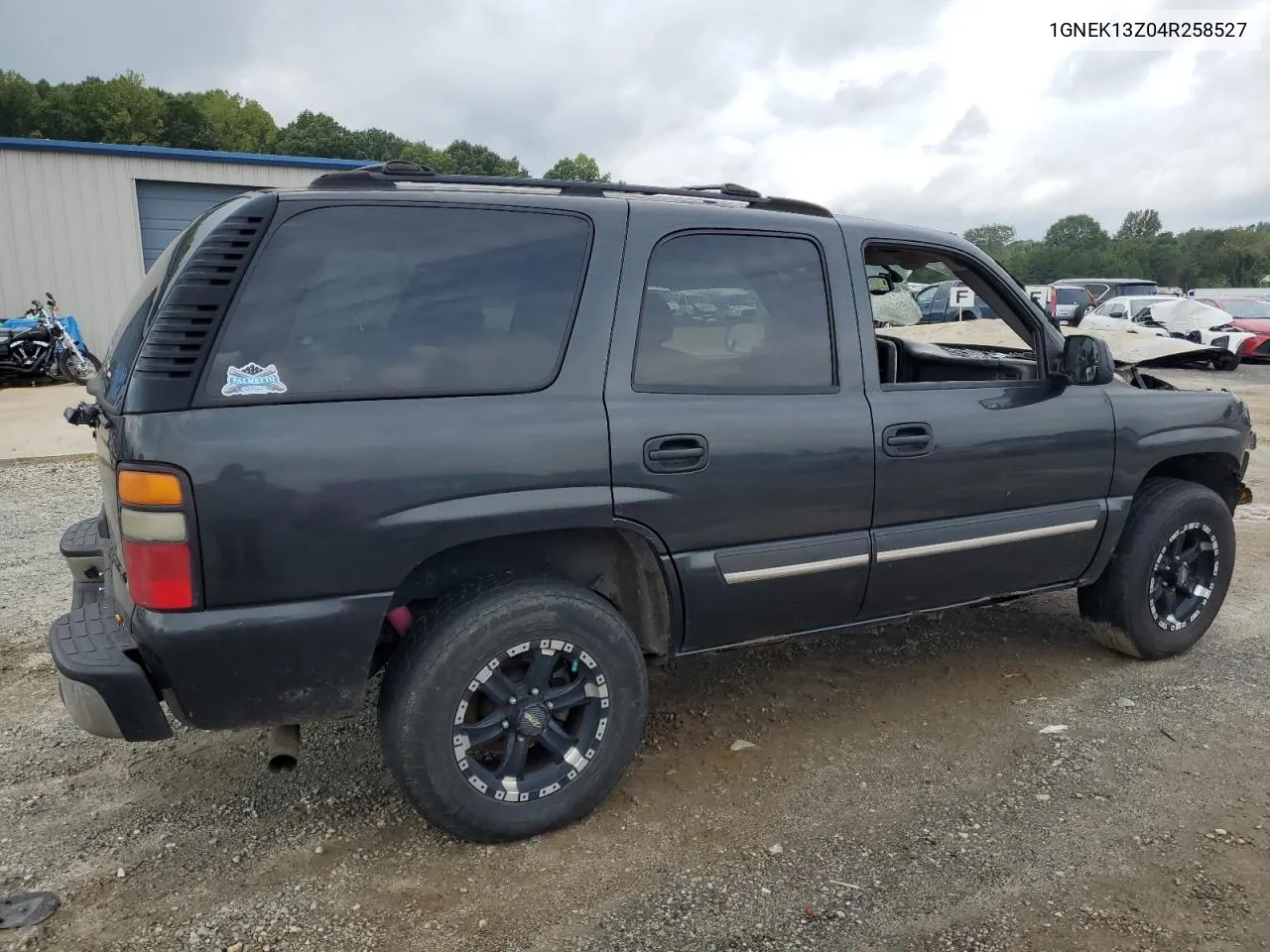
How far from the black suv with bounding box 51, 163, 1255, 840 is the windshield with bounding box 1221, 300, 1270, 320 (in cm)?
1924

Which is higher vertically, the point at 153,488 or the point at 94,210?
the point at 94,210

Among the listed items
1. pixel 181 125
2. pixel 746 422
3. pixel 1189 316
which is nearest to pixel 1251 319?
pixel 1189 316

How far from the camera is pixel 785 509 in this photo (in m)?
3.09

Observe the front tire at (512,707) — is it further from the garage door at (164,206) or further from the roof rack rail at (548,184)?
the garage door at (164,206)

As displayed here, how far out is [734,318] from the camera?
3.14m

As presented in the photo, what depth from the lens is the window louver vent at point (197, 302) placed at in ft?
7.80

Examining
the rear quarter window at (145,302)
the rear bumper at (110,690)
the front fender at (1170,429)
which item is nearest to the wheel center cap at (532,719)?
the rear bumper at (110,690)

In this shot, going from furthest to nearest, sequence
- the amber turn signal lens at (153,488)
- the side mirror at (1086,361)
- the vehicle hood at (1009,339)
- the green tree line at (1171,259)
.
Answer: the green tree line at (1171,259), the vehicle hood at (1009,339), the side mirror at (1086,361), the amber turn signal lens at (153,488)

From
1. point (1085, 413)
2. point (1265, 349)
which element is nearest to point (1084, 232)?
point (1265, 349)

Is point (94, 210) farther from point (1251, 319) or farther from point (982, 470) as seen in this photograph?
point (1251, 319)

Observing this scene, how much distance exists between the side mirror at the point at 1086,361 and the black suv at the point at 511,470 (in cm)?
1

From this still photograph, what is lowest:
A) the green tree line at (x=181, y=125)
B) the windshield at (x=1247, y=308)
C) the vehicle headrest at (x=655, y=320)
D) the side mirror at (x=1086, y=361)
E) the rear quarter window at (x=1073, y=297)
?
the side mirror at (x=1086, y=361)

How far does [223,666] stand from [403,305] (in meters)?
1.08

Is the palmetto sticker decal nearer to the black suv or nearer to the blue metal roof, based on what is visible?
the black suv
